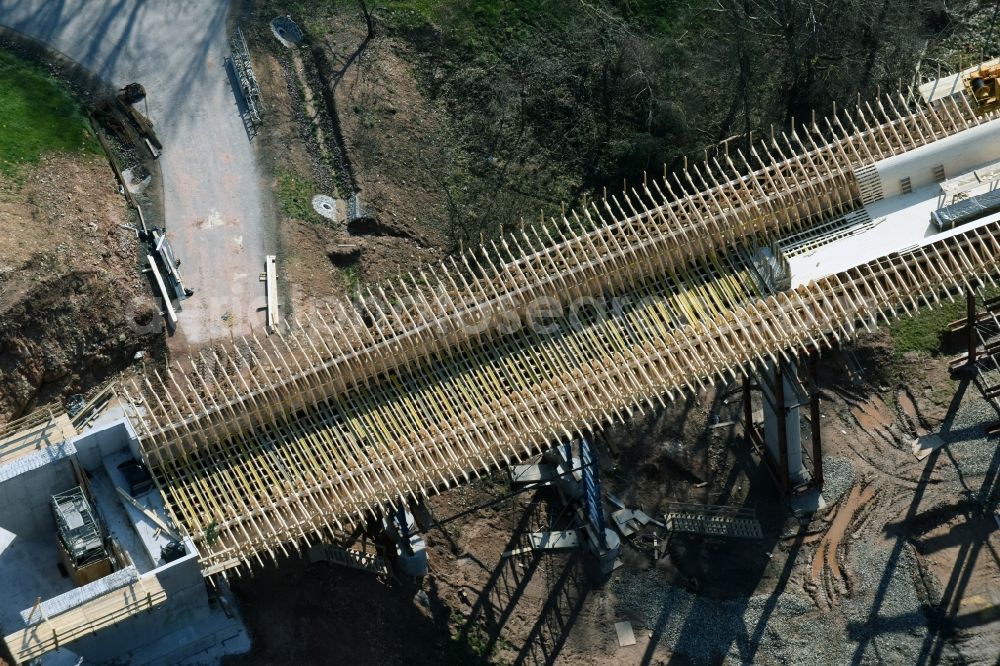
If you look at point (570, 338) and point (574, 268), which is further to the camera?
point (574, 268)

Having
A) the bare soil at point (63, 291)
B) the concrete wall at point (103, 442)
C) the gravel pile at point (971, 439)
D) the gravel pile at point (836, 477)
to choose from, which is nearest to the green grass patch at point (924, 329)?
the gravel pile at point (971, 439)

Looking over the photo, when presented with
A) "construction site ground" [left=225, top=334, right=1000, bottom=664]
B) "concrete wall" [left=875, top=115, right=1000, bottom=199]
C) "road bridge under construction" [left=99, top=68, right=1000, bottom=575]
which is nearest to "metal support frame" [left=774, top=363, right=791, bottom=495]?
"road bridge under construction" [left=99, top=68, right=1000, bottom=575]

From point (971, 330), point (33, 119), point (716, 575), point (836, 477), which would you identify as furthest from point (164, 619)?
point (971, 330)

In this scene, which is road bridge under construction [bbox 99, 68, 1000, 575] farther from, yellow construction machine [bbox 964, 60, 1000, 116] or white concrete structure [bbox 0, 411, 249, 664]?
yellow construction machine [bbox 964, 60, 1000, 116]

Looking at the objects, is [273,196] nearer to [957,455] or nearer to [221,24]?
[221,24]

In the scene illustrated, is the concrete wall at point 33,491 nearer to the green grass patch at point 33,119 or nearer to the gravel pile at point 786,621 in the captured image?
the green grass patch at point 33,119

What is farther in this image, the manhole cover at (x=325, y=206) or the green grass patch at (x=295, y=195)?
the manhole cover at (x=325, y=206)

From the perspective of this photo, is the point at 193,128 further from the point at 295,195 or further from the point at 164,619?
the point at 164,619
